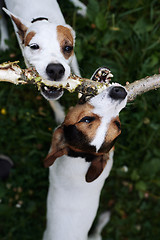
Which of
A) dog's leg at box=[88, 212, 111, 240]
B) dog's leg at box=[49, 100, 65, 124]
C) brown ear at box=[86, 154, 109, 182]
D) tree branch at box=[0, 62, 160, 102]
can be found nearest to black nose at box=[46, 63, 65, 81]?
tree branch at box=[0, 62, 160, 102]

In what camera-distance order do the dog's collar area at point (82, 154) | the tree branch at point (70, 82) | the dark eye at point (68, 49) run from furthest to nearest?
the dark eye at point (68, 49), the dog's collar area at point (82, 154), the tree branch at point (70, 82)

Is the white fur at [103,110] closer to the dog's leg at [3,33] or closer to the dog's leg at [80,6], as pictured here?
the dog's leg at [80,6]

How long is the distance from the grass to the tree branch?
57.8 inches

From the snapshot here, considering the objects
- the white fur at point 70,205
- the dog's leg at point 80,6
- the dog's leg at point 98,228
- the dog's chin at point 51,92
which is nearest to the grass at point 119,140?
the dog's leg at point 80,6

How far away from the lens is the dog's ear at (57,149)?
8.41 feet

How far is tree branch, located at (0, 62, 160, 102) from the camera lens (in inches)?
94.6

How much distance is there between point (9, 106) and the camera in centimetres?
441

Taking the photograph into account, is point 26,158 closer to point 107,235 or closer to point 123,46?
point 107,235

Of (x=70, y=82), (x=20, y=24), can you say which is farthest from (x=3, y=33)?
(x=70, y=82)

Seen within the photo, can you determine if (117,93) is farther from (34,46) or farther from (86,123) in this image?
(34,46)

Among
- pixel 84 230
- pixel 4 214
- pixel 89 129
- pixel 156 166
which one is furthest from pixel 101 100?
pixel 4 214

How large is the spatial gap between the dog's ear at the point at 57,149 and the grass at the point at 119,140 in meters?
1.58

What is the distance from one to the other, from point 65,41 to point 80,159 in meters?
1.29

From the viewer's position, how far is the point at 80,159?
2.76 meters
